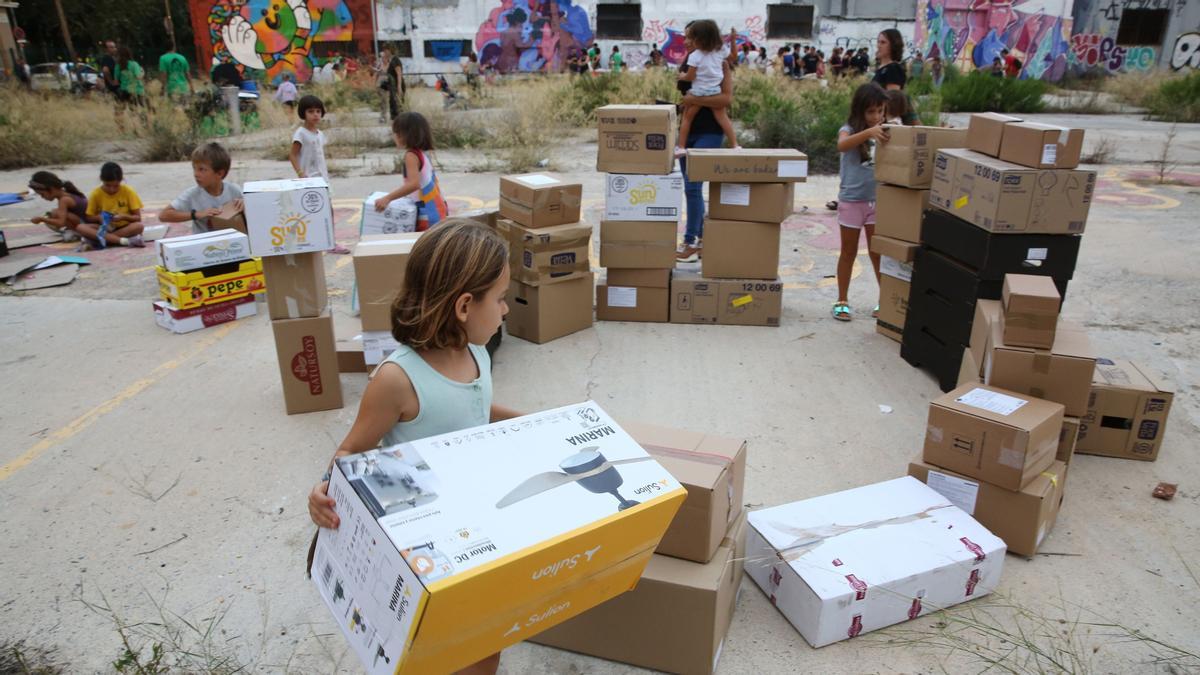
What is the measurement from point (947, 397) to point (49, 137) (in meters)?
14.7

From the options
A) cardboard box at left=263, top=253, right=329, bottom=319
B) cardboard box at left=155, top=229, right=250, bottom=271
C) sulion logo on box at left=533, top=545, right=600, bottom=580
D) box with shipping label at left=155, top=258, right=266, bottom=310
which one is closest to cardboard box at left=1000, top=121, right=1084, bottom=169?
sulion logo on box at left=533, top=545, right=600, bottom=580

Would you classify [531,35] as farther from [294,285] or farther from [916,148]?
[294,285]

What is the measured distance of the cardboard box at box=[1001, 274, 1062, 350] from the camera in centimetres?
352

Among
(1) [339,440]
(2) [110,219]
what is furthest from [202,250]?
(2) [110,219]

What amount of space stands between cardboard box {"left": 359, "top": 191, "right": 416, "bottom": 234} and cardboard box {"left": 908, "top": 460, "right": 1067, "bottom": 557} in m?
3.97

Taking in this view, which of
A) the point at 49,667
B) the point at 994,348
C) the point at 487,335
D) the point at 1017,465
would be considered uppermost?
the point at 487,335

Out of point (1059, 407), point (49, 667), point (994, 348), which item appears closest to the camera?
point (49, 667)

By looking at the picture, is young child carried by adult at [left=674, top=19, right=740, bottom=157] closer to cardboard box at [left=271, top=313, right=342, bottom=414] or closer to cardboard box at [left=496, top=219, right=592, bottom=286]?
cardboard box at [left=496, top=219, right=592, bottom=286]

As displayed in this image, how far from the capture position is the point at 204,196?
21.0 feet

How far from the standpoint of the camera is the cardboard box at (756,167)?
17.9ft

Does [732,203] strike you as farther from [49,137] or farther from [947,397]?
[49,137]

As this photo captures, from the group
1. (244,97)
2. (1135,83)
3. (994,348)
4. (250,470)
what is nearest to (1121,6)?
(1135,83)

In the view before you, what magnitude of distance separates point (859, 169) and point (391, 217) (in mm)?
3413

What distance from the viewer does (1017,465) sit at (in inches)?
122
